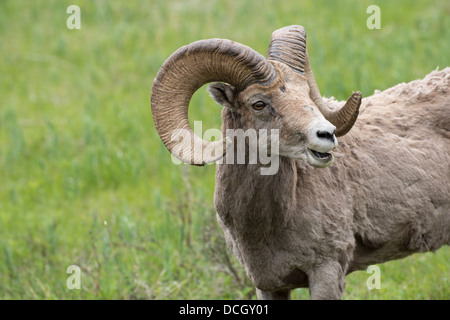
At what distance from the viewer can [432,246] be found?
5895 mm

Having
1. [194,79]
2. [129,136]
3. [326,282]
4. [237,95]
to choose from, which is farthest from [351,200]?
[129,136]

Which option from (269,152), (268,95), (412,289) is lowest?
(412,289)

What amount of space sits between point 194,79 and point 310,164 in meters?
0.96

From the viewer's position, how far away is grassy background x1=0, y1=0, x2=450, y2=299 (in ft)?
24.6

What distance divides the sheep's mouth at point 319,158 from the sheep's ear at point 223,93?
69 cm

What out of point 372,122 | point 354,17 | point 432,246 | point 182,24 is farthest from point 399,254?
point 182,24

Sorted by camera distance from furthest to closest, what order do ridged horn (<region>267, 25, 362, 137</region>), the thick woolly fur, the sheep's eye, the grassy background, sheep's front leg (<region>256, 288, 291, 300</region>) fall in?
the grassy background, sheep's front leg (<region>256, 288, 291, 300</region>), the thick woolly fur, ridged horn (<region>267, 25, 362, 137</region>), the sheep's eye

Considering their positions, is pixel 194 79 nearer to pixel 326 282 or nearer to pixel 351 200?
pixel 351 200

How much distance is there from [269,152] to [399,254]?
1627 millimetres

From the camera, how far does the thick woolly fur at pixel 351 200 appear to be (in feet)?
17.1

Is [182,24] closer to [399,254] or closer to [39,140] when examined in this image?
[39,140]

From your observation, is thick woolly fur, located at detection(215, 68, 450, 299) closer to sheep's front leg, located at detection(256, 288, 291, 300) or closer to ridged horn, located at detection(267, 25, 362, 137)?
→ sheep's front leg, located at detection(256, 288, 291, 300)

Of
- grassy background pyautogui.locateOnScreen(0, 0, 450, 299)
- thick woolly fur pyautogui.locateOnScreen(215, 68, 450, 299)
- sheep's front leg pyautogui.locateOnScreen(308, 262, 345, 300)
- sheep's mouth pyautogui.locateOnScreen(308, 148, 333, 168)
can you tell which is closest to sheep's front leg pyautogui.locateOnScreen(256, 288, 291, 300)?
thick woolly fur pyautogui.locateOnScreen(215, 68, 450, 299)

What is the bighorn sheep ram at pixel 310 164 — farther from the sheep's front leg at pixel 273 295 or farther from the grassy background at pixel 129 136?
the grassy background at pixel 129 136
